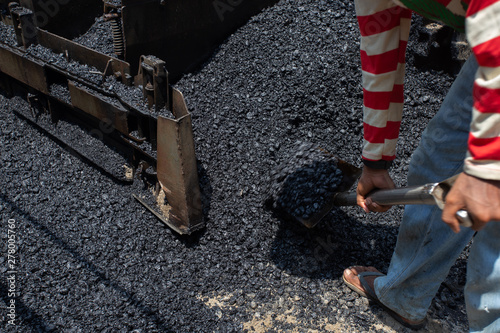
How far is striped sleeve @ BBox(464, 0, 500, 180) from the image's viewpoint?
1054 millimetres

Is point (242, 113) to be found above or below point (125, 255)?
above

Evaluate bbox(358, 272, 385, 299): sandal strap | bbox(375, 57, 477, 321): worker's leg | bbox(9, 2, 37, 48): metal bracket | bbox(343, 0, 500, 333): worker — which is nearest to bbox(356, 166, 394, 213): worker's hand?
bbox(343, 0, 500, 333): worker

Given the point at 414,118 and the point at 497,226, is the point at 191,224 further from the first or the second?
the point at 414,118

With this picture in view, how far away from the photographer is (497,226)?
4.89 feet

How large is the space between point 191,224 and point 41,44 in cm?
218

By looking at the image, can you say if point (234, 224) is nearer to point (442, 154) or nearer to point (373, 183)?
point (373, 183)

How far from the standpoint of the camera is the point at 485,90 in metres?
1.10

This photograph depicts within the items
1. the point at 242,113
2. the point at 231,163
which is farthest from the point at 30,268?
the point at 242,113

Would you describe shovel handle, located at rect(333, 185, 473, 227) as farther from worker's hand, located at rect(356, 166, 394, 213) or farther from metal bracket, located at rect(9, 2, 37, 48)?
metal bracket, located at rect(9, 2, 37, 48)

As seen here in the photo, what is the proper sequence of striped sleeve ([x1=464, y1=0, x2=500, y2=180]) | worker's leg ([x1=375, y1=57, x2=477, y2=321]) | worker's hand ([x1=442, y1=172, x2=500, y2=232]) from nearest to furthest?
→ striped sleeve ([x1=464, y1=0, x2=500, y2=180])
worker's hand ([x1=442, y1=172, x2=500, y2=232])
worker's leg ([x1=375, y1=57, x2=477, y2=321])

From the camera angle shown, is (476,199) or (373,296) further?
(373,296)

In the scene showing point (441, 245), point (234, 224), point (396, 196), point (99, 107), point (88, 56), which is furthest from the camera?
point (88, 56)

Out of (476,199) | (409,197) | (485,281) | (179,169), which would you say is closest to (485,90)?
(476,199)

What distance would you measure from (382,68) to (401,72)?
0.46 ft
